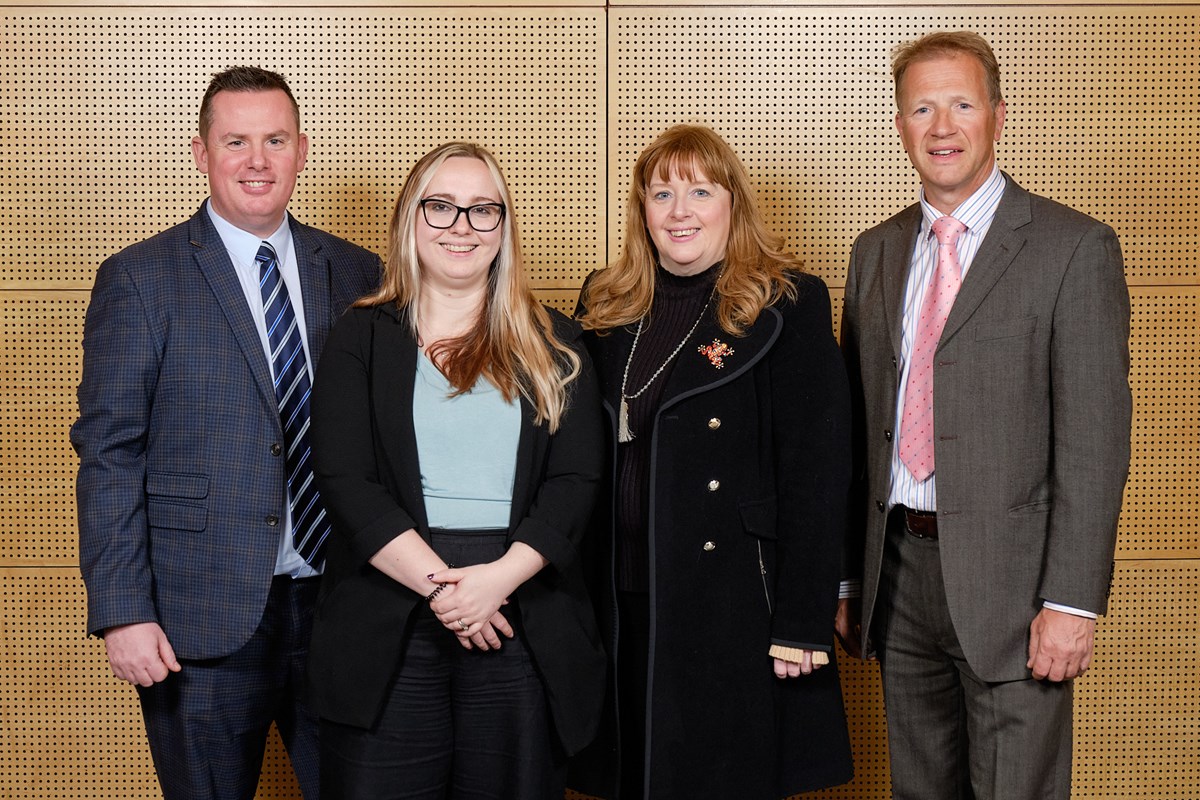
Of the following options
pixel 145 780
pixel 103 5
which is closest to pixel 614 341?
pixel 103 5

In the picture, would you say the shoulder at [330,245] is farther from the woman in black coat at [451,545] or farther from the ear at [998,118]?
the ear at [998,118]

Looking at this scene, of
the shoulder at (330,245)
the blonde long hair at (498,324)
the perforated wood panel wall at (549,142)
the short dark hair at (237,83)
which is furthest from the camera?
the perforated wood panel wall at (549,142)

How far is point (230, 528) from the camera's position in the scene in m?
2.54

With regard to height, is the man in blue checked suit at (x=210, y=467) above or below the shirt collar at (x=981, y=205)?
below

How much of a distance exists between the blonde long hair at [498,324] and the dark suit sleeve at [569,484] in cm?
3

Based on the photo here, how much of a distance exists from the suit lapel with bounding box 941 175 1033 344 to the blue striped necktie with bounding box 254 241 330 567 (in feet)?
4.98

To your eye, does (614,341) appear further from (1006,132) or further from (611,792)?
(1006,132)

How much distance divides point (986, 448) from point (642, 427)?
0.77m

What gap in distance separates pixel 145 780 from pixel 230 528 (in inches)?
69.8

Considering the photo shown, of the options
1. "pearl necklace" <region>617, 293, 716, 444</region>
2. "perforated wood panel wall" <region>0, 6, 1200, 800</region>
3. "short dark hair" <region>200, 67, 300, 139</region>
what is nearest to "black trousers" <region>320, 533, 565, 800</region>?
"pearl necklace" <region>617, 293, 716, 444</region>

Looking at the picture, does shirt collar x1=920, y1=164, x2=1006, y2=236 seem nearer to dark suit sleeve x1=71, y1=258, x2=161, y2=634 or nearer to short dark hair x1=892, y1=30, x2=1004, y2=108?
short dark hair x1=892, y1=30, x2=1004, y2=108

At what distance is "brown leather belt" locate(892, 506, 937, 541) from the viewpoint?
2.51 m

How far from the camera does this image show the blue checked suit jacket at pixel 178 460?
2.50 m

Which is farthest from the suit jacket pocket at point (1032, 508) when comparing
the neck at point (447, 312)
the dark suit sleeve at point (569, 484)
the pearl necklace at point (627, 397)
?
the neck at point (447, 312)
